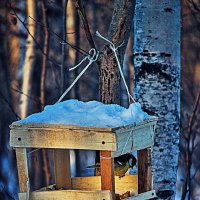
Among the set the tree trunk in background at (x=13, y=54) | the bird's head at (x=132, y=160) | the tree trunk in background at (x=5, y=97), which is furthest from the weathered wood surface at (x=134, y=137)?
the tree trunk in background at (x=13, y=54)

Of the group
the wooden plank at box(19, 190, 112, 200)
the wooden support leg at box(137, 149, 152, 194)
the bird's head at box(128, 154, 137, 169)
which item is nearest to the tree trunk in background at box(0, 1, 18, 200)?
the bird's head at box(128, 154, 137, 169)

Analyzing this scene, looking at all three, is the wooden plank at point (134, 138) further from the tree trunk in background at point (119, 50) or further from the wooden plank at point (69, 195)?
the tree trunk in background at point (119, 50)

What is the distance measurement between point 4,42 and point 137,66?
747 cm

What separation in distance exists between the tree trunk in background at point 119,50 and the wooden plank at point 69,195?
22.4 inches

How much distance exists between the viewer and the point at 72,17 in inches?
339

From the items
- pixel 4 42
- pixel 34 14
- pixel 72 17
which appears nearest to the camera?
pixel 34 14

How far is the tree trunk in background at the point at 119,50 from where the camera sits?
246 cm

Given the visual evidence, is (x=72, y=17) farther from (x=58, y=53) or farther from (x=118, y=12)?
(x=118, y=12)

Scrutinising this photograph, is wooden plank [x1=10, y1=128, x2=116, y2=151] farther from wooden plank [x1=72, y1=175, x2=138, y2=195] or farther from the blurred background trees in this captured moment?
the blurred background trees

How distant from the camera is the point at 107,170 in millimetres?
1956

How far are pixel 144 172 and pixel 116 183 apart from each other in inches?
5.2

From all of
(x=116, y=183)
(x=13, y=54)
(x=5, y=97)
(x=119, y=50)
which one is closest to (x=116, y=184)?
(x=116, y=183)

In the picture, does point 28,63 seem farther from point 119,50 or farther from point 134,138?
point 134,138

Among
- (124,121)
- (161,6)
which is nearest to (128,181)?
(124,121)
